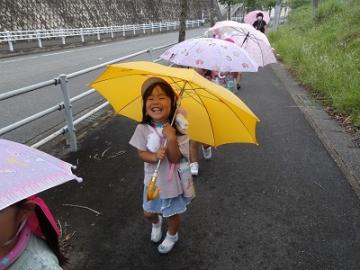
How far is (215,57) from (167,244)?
1791 millimetres

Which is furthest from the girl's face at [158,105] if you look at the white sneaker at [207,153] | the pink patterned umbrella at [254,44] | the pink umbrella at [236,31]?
the pink umbrella at [236,31]

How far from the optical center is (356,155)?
477 centimetres

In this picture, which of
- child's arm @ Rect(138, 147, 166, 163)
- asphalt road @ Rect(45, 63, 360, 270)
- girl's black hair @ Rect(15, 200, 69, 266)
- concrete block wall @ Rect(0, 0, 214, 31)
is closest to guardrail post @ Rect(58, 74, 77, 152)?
asphalt road @ Rect(45, 63, 360, 270)

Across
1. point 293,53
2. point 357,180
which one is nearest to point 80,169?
point 357,180

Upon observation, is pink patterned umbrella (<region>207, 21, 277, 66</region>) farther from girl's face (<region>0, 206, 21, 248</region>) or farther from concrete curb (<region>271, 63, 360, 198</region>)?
girl's face (<region>0, 206, 21, 248</region>)

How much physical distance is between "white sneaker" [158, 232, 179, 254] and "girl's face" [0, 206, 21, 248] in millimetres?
1761

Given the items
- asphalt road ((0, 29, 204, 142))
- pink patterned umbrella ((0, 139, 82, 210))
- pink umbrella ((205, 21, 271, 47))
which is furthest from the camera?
asphalt road ((0, 29, 204, 142))

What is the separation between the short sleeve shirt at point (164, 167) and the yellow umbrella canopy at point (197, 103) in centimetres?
33

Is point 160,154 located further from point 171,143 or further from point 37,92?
point 37,92

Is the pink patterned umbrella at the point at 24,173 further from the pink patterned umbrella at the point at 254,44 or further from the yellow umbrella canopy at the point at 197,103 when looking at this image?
the pink patterned umbrella at the point at 254,44

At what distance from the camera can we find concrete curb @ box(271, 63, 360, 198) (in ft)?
14.4

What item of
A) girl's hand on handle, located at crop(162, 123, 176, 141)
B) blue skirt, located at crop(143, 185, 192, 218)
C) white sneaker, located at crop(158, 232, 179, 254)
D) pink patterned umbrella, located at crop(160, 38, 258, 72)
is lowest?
white sneaker, located at crop(158, 232, 179, 254)

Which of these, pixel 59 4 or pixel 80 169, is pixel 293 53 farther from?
pixel 59 4

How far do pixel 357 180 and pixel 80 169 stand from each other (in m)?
3.20
